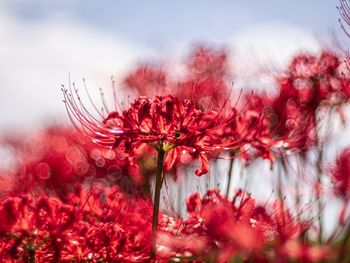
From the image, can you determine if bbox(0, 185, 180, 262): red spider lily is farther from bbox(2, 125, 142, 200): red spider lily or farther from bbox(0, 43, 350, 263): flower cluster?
bbox(2, 125, 142, 200): red spider lily

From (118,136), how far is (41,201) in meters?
0.40

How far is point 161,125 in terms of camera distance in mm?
2615

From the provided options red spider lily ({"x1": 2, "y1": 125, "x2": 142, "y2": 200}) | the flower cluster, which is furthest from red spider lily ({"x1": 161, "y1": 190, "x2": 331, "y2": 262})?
red spider lily ({"x1": 2, "y1": 125, "x2": 142, "y2": 200})

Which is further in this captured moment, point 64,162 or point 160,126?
point 64,162

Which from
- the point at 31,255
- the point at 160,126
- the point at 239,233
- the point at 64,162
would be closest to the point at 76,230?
the point at 31,255

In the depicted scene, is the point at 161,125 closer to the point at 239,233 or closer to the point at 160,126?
the point at 160,126

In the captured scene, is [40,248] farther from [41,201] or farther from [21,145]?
[21,145]

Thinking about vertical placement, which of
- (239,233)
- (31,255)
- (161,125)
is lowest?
(31,255)

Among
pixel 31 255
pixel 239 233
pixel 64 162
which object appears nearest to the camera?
pixel 239 233

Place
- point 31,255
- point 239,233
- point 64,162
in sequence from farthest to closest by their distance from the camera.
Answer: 1. point 64,162
2. point 31,255
3. point 239,233

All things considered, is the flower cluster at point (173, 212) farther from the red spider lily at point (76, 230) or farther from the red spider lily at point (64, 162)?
the red spider lily at point (64, 162)

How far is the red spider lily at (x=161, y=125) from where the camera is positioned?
2.61 metres

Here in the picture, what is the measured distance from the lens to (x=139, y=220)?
2771 millimetres

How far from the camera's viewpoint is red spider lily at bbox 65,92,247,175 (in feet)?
8.55
